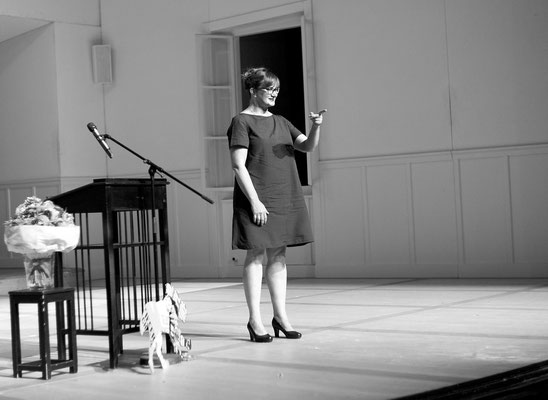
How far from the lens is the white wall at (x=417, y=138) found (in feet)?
24.8

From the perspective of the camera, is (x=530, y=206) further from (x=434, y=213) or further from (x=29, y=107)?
(x=29, y=107)

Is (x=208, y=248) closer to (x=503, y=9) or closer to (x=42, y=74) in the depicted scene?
(x=42, y=74)

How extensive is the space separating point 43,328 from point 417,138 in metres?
4.84

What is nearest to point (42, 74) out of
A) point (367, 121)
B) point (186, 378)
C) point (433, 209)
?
point (367, 121)

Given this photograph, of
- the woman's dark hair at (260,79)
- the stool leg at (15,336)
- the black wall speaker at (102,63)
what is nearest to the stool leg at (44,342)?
the stool leg at (15,336)

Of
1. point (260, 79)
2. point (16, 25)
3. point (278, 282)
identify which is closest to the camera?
point (260, 79)

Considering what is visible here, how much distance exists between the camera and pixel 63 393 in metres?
3.63

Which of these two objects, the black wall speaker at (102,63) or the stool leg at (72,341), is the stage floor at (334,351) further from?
the black wall speaker at (102,63)

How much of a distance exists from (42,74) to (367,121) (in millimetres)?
3848

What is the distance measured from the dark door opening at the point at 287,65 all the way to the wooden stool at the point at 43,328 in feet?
20.0

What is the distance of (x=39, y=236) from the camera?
3986mm

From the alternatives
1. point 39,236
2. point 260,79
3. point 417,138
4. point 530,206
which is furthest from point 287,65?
point 39,236

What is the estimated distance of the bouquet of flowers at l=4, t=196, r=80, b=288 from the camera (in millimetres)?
3988

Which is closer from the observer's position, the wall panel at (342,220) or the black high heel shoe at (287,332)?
the black high heel shoe at (287,332)
